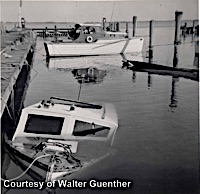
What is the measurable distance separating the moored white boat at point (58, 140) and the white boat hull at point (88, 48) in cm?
2651

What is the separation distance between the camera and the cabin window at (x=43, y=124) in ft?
31.3

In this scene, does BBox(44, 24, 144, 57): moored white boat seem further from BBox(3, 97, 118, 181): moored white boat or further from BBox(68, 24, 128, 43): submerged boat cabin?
BBox(3, 97, 118, 181): moored white boat

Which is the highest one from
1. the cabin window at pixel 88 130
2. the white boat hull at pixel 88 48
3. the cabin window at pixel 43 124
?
the white boat hull at pixel 88 48

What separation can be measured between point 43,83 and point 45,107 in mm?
12342

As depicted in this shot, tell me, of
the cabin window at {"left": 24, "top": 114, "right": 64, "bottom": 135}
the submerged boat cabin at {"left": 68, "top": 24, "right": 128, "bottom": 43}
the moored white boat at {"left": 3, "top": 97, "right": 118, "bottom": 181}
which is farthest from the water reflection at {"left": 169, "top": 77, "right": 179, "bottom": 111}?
the submerged boat cabin at {"left": 68, "top": 24, "right": 128, "bottom": 43}

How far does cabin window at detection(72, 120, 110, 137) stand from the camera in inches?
389

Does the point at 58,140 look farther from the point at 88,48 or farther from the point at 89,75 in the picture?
the point at 88,48

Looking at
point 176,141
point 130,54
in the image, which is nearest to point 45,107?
point 176,141

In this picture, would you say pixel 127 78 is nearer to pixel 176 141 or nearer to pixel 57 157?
pixel 176 141

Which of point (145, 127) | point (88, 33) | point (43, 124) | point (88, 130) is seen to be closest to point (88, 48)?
point (88, 33)

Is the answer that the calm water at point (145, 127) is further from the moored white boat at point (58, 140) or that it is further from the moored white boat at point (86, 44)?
the moored white boat at point (86, 44)

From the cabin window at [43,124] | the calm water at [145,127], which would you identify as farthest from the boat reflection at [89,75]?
the cabin window at [43,124]

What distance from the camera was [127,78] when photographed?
2381 centimetres

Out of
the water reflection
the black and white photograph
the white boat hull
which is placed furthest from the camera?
the white boat hull
